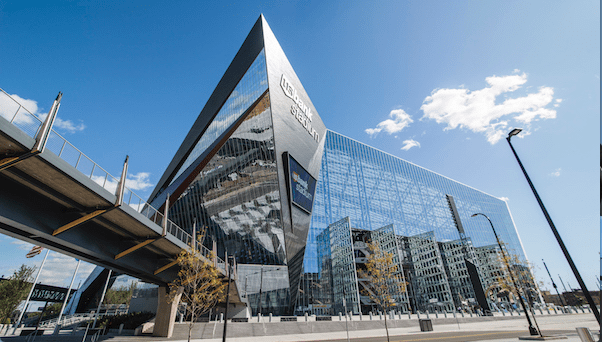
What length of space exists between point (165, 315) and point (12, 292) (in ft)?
89.7

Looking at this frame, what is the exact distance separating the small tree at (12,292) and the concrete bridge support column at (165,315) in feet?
83.8

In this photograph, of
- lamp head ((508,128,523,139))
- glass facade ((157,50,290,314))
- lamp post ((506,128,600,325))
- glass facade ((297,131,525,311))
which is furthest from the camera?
glass facade ((297,131,525,311))

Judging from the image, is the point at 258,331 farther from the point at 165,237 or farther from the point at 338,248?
the point at 338,248

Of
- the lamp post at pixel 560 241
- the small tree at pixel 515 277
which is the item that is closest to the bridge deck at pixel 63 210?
the lamp post at pixel 560 241

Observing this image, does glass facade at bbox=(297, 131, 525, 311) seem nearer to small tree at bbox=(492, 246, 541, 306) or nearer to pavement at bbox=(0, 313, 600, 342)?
small tree at bbox=(492, 246, 541, 306)

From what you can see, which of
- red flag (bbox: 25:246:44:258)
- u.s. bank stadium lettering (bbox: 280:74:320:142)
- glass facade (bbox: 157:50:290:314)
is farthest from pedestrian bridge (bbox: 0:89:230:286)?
u.s. bank stadium lettering (bbox: 280:74:320:142)

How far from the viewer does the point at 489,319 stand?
4222 centimetres

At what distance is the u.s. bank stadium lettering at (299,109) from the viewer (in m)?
43.2

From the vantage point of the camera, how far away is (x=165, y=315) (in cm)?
2597

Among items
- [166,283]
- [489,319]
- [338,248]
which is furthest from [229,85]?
[489,319]

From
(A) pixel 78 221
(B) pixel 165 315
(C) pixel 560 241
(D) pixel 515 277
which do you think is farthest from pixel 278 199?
(D) pixel 515 277

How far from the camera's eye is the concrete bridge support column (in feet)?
83.4

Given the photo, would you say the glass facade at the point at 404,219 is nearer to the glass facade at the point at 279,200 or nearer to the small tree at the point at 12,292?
the glass facade at the point at 279,200

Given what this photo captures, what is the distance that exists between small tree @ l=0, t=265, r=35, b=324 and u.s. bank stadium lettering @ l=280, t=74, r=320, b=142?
46.2 metres
